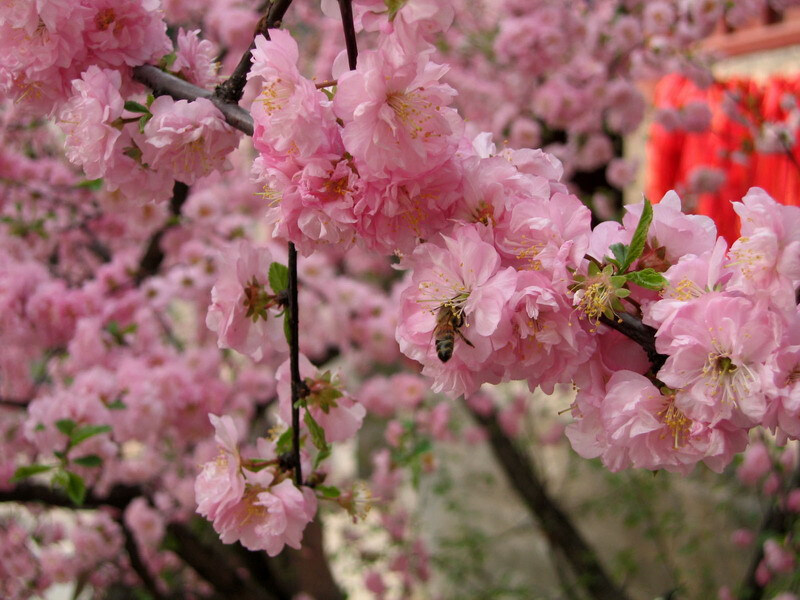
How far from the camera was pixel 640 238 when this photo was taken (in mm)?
616

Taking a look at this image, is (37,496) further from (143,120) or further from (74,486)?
(143,120)

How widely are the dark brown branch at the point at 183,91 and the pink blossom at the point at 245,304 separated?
0.15m

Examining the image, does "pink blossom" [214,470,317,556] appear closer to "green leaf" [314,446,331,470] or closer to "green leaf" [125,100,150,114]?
"green leaf" [314,446,331,470]

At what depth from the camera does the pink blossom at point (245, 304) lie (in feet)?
2.66

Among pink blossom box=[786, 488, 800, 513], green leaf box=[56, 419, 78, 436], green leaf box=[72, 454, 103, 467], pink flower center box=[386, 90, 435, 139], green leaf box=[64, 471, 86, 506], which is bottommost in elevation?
pink blossom box=[786, 488, 800, 513]

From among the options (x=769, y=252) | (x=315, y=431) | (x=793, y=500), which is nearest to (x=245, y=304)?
(x=315, y=431)

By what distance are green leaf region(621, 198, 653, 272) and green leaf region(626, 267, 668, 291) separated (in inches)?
0.6

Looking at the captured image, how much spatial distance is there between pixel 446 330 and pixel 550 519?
8.46 ft

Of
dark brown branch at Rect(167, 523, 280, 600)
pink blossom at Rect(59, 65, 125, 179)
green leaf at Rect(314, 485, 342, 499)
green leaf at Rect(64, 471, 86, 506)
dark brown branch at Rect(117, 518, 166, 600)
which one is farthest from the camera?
dark brown branch at Rect(117, 518, 166, 600)

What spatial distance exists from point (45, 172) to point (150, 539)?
122 centimetres

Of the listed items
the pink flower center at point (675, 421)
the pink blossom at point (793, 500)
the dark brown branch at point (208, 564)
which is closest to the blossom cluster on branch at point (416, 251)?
the pink flower center at point (675, 421)

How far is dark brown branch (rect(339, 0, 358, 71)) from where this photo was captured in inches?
23.5

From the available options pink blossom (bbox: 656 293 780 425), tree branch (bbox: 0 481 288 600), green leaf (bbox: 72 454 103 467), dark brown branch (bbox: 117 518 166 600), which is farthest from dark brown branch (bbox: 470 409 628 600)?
pink blossom (bbox: 656 293 780 425)

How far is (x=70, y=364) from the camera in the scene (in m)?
2.03
